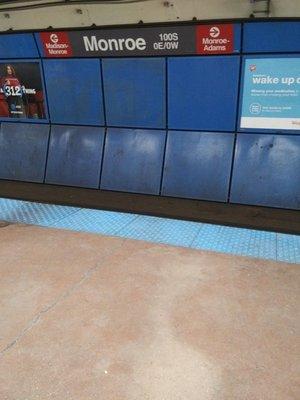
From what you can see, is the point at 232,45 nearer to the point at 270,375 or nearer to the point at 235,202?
the point at 235,202

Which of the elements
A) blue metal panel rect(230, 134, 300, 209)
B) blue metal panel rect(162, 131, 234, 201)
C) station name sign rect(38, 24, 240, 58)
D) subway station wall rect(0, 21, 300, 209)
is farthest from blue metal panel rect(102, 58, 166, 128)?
blue metal panel rect(230, 134, 300, 209)

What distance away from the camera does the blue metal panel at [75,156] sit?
6.98 metres

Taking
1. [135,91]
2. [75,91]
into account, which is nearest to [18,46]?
[75,91]

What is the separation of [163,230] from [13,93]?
15.0ft

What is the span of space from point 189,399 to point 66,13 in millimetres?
5809

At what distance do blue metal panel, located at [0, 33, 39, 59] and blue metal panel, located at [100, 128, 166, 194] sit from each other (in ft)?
6.69

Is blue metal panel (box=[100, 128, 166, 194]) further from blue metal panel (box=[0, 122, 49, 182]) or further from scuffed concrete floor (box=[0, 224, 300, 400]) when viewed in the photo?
scuffed concrete floor (box=[0, 224, 300, 400])

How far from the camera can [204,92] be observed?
233 inches

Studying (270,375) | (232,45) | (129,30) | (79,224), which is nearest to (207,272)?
(270,375)

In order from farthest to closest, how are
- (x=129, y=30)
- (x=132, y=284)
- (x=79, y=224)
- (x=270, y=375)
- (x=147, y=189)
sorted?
(x=147, y=189) → (x=129, y=30) → (x=79, y=224) → (x=132, y=284) → (x=270, y=375)

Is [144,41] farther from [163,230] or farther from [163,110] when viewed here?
[163,230]

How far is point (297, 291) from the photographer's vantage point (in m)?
3.66

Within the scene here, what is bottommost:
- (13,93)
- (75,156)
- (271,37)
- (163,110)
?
(75,156)

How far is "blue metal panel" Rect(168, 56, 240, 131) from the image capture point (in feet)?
18.6
